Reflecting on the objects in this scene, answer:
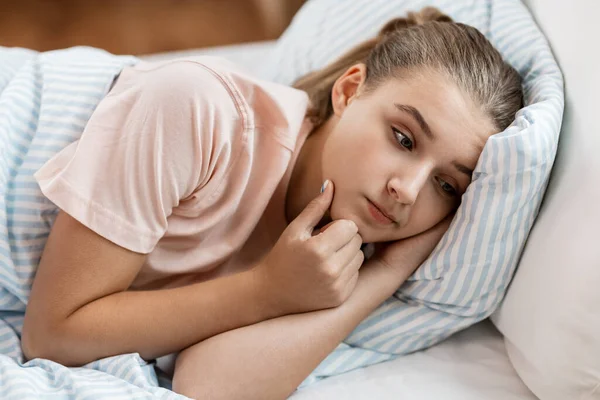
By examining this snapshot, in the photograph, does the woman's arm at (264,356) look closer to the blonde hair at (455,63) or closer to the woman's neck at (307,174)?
the woman's neck at (307,174)

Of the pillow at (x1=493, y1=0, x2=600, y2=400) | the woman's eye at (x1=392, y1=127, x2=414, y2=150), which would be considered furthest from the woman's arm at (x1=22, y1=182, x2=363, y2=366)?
the pillow at (x1=493, y1=0, x2=600, y2=400)

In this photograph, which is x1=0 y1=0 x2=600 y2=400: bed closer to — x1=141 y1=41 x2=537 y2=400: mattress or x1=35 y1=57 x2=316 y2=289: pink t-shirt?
x1=141 y1=41 x2=537 y2=400: mattress

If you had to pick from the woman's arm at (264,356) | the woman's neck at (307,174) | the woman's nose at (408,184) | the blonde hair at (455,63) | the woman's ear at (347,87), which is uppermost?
the blonde hair at (455,63)

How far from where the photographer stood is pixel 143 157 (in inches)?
31.8

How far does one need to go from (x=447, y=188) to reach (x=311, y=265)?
23cm

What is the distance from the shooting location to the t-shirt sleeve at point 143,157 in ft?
2.64

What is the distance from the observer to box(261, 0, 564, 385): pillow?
85 cm

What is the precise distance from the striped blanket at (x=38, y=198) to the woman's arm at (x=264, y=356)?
0.20ft

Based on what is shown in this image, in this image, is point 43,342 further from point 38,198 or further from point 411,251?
point 411,251

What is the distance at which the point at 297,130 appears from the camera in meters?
0.97

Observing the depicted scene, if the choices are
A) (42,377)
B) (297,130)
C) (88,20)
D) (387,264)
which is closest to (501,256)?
(387,264)

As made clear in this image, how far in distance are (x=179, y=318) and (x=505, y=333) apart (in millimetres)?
478

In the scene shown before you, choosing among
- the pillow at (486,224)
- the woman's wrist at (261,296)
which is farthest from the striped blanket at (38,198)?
the pillow at (486,224)

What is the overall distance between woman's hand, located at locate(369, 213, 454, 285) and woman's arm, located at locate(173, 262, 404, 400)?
0.27 feet
